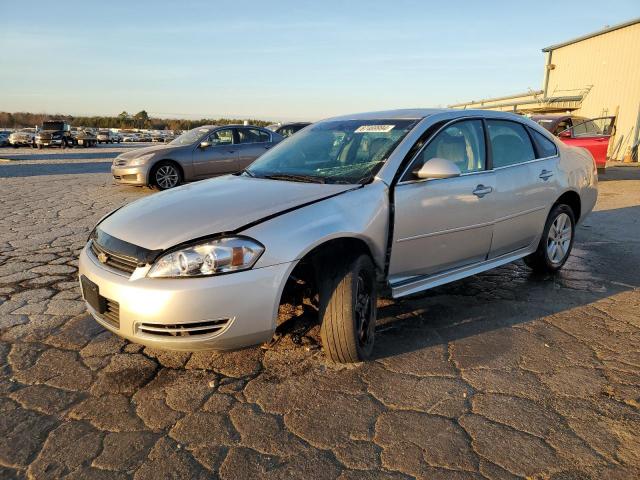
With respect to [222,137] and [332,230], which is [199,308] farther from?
[222,137]

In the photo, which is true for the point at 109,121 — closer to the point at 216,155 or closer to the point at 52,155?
the point at 52,155

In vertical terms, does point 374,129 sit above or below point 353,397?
above

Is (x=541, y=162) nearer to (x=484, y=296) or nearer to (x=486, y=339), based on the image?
(x=484, y=296)

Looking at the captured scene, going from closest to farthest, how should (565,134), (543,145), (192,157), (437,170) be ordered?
1. (437,170)
2. (543,145)
3. (192,157)
4. (565,134)

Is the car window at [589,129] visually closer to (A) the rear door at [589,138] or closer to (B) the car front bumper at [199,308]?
(A) the rear door at [589,138]

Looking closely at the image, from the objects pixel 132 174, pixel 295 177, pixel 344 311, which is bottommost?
pixel 344 311

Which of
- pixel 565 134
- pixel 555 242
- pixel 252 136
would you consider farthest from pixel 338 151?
pixel 565 134

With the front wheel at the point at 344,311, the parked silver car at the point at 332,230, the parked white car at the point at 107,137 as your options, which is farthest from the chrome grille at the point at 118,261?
the parked white car at the point at 107,137

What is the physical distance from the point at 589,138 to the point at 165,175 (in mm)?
9967

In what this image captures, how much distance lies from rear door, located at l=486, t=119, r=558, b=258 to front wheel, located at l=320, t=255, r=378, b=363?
1.46 meters

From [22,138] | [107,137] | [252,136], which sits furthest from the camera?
[107,137]

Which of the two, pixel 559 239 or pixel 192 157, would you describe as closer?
pixel 559 239

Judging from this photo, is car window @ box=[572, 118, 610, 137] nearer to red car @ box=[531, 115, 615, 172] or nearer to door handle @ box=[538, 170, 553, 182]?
red car @ box=[531, 115, 615, 172]

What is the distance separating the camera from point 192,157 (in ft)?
33.5
